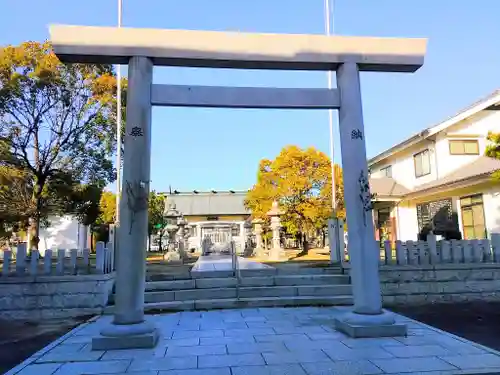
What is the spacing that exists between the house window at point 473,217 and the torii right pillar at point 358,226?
410 inches

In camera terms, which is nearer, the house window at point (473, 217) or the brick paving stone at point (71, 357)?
the brick paving stone at point (71, 357)

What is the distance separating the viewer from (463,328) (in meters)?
5.95

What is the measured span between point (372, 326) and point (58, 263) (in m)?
6.16

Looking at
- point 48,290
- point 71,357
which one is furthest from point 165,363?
point 48,290

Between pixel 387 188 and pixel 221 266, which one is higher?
pixel 387 188

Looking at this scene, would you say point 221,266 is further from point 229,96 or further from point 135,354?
point 229,96

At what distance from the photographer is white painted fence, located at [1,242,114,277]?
7.50 metres

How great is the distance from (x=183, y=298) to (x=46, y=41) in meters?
11.5

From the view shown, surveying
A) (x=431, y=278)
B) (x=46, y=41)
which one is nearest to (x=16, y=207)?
(x=46, y=41)

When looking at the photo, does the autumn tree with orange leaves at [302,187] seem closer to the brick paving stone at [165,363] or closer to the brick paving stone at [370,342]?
the brick paving stone at [370,342]

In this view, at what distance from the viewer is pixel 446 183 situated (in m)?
14.5

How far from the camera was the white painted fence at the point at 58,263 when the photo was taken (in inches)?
295

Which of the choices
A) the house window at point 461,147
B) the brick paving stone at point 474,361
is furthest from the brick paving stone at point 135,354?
the house window at point 461,147

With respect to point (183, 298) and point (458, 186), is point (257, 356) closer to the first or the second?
point (183, 298)
